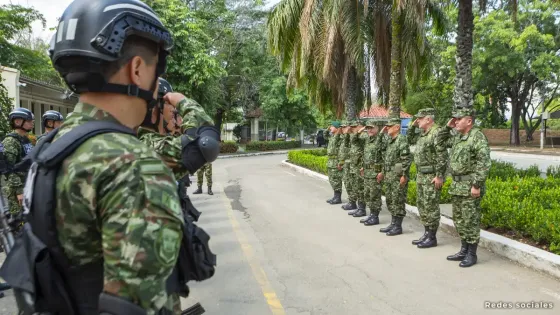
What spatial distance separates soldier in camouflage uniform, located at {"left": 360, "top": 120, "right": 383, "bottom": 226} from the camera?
24.9 feet

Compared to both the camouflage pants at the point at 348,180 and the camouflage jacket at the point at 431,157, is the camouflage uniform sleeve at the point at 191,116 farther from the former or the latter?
the camouflage pants at the point at 348,180

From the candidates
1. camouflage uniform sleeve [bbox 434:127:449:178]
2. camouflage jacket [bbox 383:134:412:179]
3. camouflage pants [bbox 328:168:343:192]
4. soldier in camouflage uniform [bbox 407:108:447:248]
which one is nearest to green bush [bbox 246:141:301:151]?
camouflage pants [bbox 328:168:343:192]

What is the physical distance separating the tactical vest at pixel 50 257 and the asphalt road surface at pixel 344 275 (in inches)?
108

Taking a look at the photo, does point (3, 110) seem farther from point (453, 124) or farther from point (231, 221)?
point (453, 124)

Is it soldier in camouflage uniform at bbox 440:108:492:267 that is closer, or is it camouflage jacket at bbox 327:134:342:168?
soldier in camouflage uniform at bbox 440:108:492:267

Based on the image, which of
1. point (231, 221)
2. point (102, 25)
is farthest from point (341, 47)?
point (102, 25)

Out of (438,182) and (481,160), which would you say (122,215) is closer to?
(481,160)

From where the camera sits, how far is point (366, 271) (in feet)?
16.5

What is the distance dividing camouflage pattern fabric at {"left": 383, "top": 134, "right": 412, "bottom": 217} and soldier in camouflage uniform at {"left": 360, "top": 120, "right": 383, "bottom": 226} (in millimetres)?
383

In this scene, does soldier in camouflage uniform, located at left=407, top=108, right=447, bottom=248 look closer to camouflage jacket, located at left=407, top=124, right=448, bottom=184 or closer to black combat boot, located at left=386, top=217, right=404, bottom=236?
camouflage jacket, located at left=407, top=124, right=448, bottom=184

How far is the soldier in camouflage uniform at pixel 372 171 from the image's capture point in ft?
24.9

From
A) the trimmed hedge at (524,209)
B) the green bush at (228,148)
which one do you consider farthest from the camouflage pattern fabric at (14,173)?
the green bush at (228,148)

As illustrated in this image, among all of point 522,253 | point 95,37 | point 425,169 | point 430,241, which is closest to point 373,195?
point 425,169

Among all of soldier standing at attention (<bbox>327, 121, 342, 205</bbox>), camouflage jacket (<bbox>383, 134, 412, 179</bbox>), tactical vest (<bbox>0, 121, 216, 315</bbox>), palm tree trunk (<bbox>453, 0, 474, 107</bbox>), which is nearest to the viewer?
tactical vest (<bbox>0, 121, 216, 315</bbox>)
